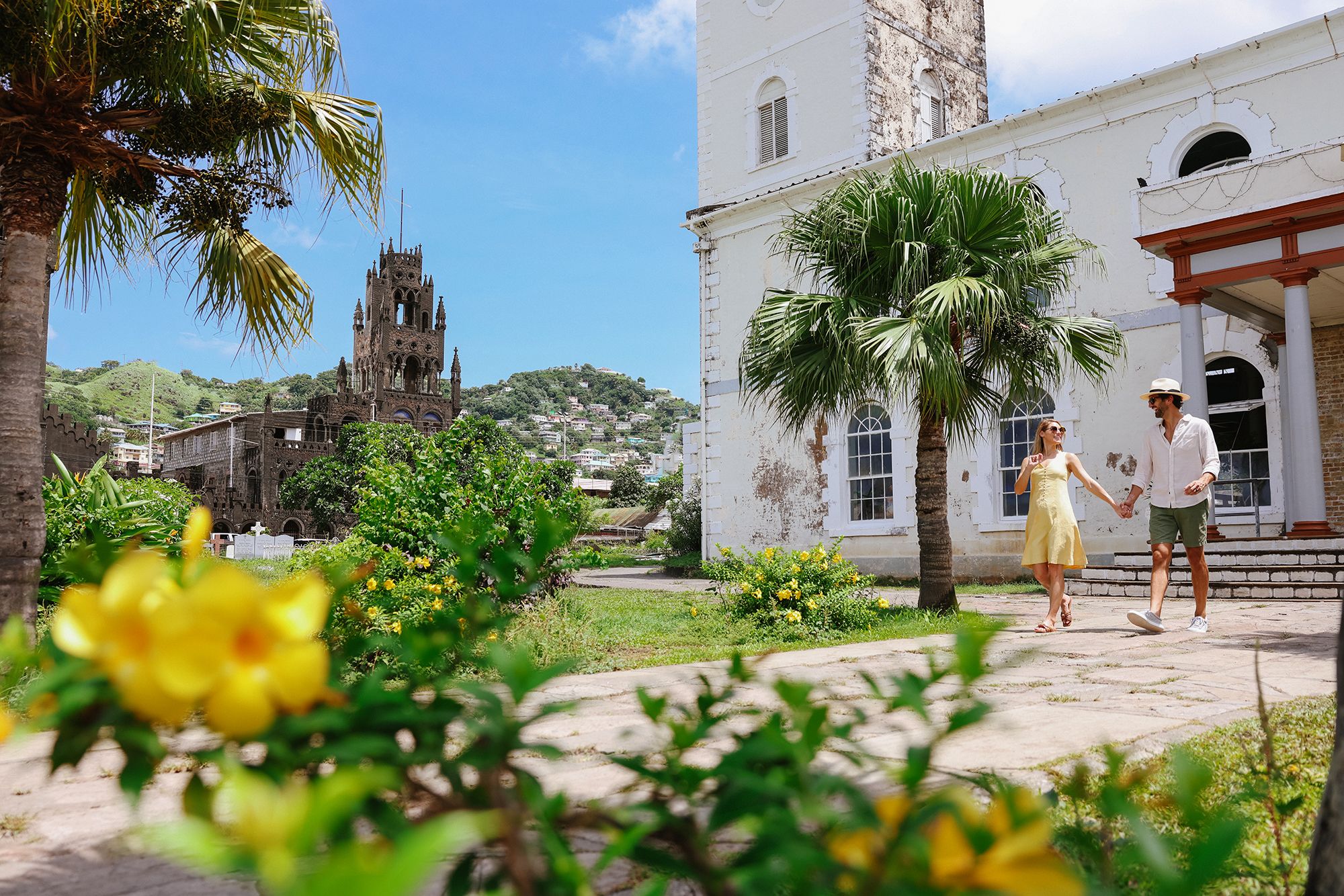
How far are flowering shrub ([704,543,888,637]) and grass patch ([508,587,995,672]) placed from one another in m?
0.16

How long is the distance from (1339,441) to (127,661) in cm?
1593

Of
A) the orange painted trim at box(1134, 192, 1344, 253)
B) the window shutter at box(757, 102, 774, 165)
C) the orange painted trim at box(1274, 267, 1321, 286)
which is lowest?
the orange painted trim at box(1274, 267, 1321, 286)

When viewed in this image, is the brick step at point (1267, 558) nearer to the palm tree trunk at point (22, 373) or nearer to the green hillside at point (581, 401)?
the palm tree trunk at point (22, 373)

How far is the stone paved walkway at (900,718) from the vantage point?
7.10 ft

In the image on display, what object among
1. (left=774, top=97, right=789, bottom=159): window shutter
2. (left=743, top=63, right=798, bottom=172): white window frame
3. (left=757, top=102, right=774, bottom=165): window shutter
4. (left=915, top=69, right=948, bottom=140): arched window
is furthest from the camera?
(left=757, top=102, right=774, bottom=165): window shutter

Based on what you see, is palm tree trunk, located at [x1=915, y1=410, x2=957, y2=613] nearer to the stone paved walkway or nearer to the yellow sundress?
the yellow sundress

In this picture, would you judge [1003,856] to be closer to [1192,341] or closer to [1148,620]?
[1148,620]

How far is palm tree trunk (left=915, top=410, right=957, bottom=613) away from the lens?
28.4 ft

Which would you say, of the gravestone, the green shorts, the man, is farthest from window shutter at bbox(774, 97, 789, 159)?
the gravestone

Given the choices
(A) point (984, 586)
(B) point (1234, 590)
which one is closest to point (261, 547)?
(A) point (984, 586)

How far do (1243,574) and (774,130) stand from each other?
514 inches

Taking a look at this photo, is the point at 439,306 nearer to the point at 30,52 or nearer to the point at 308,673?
the point at 30,52

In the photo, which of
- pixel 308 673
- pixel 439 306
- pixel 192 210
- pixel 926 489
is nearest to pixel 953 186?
pixel 926 489

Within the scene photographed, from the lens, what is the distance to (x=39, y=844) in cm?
233
